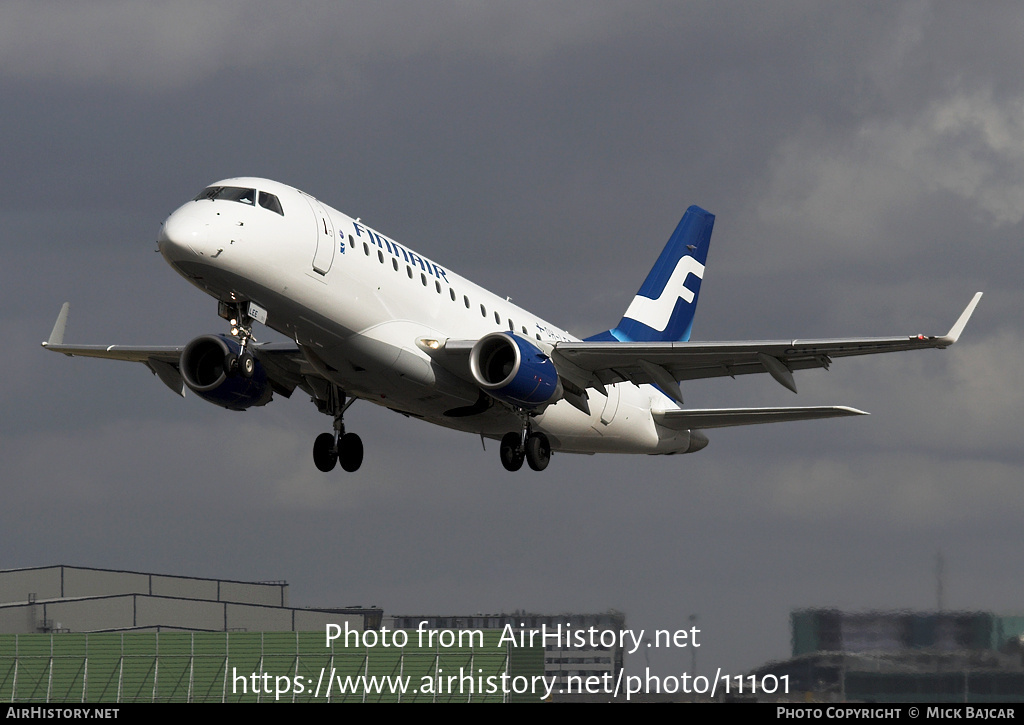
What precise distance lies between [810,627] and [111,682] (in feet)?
82.1

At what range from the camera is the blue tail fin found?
42812mm

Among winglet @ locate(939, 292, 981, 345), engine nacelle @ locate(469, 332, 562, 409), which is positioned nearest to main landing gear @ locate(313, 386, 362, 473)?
engine nacelle @ locate(469, 332, 562, 409)

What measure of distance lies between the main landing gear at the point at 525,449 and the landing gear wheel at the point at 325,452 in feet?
16.1

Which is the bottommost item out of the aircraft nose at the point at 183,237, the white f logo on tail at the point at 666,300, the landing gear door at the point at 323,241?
the aircraft nose at the point at 183,237

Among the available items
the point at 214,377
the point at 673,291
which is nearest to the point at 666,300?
the point at 673,291

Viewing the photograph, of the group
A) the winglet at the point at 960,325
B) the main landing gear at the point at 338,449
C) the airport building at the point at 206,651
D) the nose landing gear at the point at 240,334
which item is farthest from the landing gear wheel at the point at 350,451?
the winglet at the point at 960,325

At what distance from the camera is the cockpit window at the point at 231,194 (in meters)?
28.8

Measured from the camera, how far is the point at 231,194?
2894 centimetres

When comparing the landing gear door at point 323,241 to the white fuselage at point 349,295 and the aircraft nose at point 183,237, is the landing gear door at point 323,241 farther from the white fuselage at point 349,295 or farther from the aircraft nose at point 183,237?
the aircraft nose at point 183,237

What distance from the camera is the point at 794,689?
2717 cm

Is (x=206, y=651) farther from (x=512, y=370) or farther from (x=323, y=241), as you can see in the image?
(x=323, y=241)

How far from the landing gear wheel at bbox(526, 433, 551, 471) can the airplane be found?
5cm

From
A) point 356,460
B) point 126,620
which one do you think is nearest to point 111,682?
point 126,620

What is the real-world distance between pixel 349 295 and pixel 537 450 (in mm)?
7107
